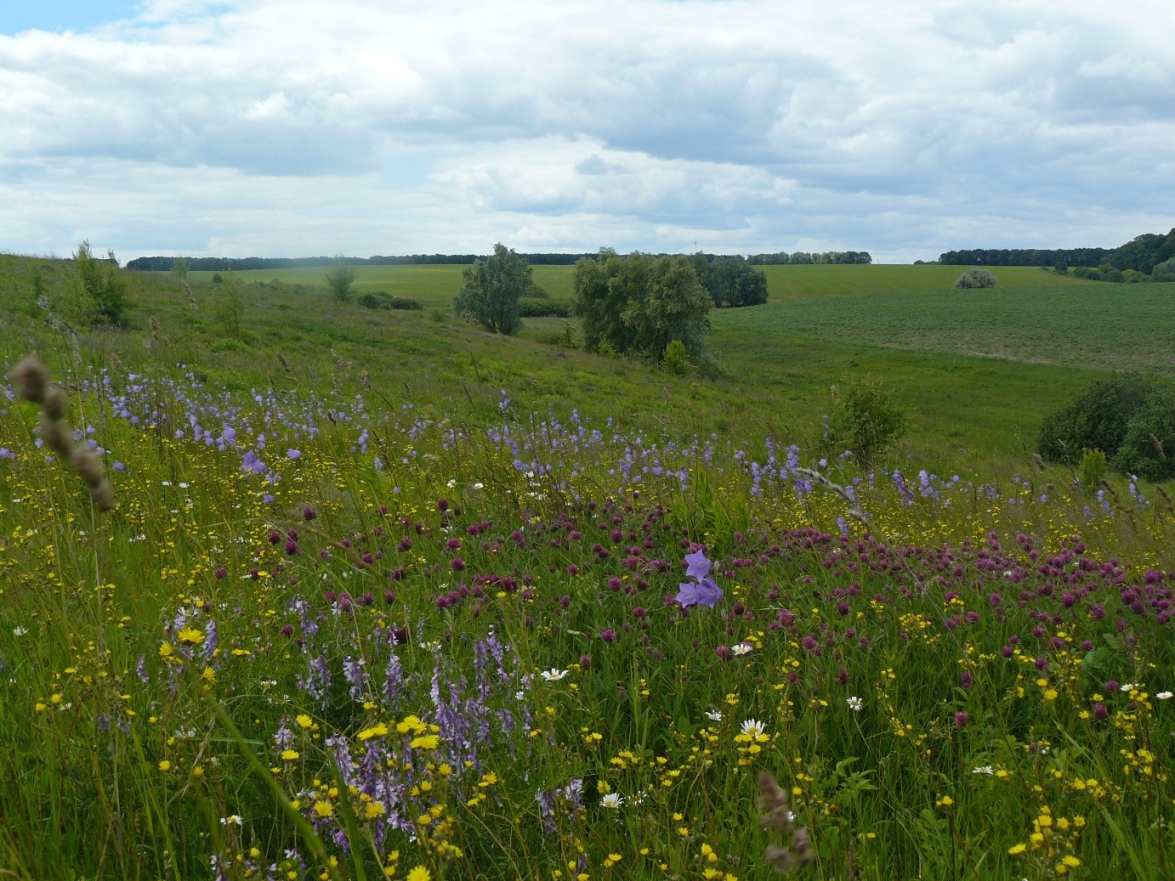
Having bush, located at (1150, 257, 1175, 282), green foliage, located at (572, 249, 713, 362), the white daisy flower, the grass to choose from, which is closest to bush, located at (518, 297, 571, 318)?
the grass

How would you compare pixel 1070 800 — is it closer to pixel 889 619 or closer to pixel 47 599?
pixel 889 619

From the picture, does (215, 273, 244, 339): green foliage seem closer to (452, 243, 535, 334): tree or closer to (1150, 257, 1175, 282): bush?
(452, 243, 535, 334): tree

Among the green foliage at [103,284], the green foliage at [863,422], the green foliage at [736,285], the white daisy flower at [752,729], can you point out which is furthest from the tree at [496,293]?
the white daisy flower at [752,729]

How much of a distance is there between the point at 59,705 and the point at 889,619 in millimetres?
2945

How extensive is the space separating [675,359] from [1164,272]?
9440 centimetres

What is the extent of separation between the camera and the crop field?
197cm

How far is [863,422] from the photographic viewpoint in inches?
791

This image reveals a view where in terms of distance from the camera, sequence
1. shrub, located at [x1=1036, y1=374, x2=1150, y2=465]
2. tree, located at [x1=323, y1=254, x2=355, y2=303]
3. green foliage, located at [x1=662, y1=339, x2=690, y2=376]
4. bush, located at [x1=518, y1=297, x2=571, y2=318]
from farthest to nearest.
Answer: bush, located at [x1=518, y1=297, x2=571, y2=318], tree, located at [x1=323, y1=254, x2=355, y2=303], green foliage, located at [x1=662, y1=339, x2=690, y2=376], shrub, located at [x1=1036, y1=374, x2=1150, y2=465]

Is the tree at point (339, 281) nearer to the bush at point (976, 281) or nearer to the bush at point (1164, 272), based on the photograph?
A: the bush at point (976, 281)

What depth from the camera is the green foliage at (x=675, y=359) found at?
141 feet

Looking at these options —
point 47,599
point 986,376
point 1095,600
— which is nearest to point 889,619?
point 1095,600

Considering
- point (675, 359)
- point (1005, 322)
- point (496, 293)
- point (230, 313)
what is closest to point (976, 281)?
point (1005, 322)

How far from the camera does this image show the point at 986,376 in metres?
51.0

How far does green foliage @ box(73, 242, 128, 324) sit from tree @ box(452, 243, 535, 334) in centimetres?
3791
